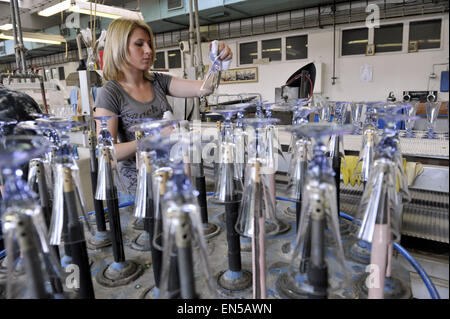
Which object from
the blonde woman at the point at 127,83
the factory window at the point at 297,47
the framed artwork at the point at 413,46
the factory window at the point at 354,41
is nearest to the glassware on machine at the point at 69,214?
the blonde woman at the point at 127,83

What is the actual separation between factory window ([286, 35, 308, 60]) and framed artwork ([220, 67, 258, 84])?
74 centimetres

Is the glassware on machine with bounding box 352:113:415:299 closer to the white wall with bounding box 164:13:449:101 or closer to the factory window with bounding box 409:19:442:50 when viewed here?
the white wall with bounding box 164:13:449:101

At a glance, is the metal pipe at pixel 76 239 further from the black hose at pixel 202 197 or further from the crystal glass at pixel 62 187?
the black hose at pixel 202 197

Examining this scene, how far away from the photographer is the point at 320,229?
42 centimetres

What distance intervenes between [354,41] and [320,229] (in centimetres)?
554

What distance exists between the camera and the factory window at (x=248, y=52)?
6206 millimetres

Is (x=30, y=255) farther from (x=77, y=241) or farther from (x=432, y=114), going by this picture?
(x=432, y=114)

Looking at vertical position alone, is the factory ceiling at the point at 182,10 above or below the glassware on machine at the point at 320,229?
above

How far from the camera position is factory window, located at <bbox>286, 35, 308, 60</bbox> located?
5613 millimetres

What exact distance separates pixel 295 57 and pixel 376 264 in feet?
19.0

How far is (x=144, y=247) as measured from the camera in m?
0.77


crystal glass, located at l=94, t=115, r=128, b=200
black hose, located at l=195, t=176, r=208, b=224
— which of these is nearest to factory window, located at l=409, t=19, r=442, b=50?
black hose, located at l=195, t=176, r=208, b=224

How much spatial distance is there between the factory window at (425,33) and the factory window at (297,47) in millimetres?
1635
